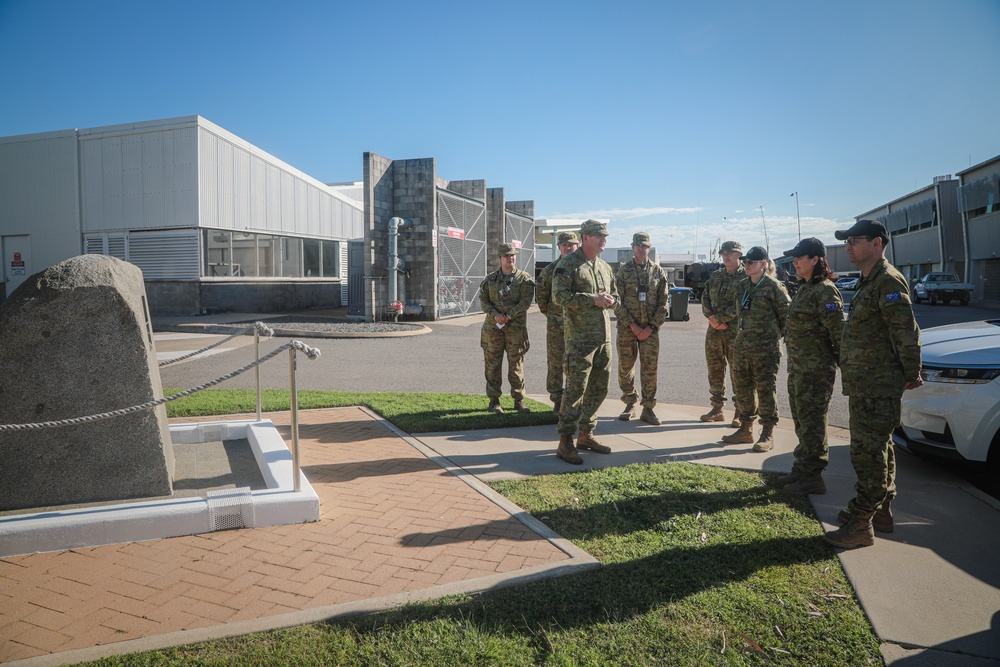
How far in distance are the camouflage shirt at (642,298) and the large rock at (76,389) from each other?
4.82 meters

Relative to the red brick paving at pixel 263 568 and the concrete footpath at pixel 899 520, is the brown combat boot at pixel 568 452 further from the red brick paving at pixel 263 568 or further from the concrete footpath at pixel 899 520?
the red brick paving at pixel 263 568

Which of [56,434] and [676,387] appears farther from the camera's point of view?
[676,387]

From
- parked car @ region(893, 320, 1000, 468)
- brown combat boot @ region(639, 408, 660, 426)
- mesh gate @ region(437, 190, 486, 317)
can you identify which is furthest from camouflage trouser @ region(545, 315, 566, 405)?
mesh gate @ region(437, 190, 486, 317)

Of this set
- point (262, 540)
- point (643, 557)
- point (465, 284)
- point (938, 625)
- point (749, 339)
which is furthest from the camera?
point (465, 284)

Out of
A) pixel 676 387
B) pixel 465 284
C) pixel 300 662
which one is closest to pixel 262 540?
pixel 300 662

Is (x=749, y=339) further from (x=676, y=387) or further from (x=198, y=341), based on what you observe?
(x=198, y=341)

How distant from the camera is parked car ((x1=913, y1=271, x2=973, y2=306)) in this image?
3391 centimetres

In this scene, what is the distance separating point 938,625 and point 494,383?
505cm

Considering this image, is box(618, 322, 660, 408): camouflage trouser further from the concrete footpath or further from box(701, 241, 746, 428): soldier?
box(701, 241, 746, 428): soldier

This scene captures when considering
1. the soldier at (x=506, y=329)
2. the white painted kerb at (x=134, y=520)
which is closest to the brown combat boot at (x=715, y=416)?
the soldier at (x=506, y=329)

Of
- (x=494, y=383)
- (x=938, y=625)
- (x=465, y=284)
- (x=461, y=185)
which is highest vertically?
(x=461, y=185)

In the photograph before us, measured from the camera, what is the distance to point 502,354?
24.5ft

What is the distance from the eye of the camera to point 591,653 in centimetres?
269

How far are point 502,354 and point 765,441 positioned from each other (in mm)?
2989
